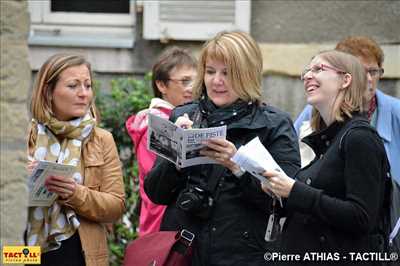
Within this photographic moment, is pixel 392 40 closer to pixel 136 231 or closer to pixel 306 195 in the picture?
pixel 136 231

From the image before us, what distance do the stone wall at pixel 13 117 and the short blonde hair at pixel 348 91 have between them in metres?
1.67

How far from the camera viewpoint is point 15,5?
109 inches

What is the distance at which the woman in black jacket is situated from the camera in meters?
3.98

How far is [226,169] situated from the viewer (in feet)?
13.4

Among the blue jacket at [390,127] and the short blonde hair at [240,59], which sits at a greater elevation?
the short blonde hair at [240,59]

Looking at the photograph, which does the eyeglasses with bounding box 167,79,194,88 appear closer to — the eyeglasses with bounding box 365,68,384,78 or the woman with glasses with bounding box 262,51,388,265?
the eyeglasses with bounding box 365,68,384,78

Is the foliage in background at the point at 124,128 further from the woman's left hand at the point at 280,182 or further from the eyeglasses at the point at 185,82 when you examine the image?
the woman's left hand at the point at 280,182

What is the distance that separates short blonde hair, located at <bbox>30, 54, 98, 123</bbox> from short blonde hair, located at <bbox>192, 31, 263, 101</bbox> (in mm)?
778

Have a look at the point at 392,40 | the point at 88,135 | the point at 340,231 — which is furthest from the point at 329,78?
the point at 392,40

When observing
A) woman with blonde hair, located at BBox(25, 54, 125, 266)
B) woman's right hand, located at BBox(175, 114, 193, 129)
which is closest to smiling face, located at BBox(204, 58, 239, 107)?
woman's right hand, located at BBox(175, 114, 193, 129)

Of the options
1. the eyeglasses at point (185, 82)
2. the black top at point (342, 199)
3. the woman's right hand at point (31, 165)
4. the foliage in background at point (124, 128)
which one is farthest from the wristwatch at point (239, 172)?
the foliage in background at point (124, 128)

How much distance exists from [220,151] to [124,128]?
269cm

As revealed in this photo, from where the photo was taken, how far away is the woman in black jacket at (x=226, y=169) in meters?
3.98

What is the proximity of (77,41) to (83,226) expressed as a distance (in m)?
3.05
